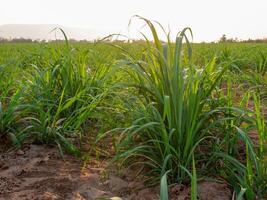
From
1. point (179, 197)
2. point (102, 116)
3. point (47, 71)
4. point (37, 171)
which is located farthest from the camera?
point (47, 71)

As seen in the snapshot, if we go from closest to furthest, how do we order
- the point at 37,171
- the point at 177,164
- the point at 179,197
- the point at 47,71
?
1. the point at 179,197
2. the point at 177,164
3. the point at 37,171
4. the point at 47,71

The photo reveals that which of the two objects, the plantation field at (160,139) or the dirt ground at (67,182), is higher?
the plantation field at (160,139)

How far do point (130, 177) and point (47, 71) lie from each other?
3.78ft

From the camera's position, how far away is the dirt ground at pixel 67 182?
168 centimetres

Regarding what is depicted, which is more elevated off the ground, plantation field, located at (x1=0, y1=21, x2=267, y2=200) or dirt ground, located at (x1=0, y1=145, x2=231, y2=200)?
plantation field, located at (x1=0, y1=21, x2=267, y2=200)

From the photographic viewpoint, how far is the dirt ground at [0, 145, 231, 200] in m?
1.68

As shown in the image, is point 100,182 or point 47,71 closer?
point 100,182

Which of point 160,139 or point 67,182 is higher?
point 160,139

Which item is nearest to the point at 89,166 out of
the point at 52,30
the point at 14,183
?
the point at 14,183

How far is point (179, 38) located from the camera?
6.04 feet

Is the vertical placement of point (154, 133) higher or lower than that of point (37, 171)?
higher

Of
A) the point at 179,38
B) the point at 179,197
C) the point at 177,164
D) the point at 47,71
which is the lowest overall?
the point at 179,197

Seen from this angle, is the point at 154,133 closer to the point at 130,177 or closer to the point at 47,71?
the point at 130,177

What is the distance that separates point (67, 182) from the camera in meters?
1.82
